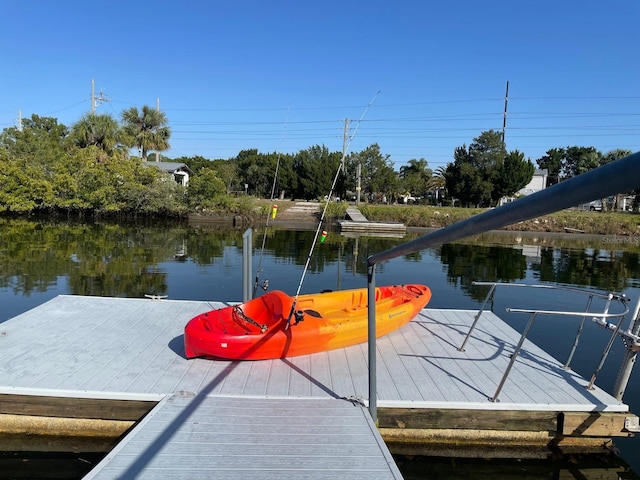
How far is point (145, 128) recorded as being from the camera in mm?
44750

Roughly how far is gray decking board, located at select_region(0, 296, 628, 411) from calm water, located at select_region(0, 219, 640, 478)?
26.4 inches

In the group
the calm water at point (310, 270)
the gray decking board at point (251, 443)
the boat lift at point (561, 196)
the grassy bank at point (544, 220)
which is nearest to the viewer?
the boat lift at point (561, 196)

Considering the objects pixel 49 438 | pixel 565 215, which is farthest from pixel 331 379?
pixel 565 215

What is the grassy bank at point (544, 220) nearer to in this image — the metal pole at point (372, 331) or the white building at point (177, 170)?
the white building at point (177, 170)

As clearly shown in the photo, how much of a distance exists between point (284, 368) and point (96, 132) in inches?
1502

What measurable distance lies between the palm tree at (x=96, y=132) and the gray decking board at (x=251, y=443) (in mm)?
38097

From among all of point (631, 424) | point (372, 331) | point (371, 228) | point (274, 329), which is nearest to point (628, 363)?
point (631, 424)

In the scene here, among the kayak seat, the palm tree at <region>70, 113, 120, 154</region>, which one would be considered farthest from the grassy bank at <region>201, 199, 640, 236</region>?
the kayak seat

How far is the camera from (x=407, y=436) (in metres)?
4.90

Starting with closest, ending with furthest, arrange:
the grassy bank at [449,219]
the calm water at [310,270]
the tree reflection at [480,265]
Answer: the calm water at [310,270]
the tree reflection at [480,265]
the grassy bank at [449,219]

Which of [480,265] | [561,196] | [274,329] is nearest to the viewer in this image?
[561,196]

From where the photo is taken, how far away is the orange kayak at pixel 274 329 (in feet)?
18.0

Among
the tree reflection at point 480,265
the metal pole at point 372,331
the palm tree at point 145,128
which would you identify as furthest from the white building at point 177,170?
the metal pole at point 372,331

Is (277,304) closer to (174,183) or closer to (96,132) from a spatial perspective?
(174,183)
